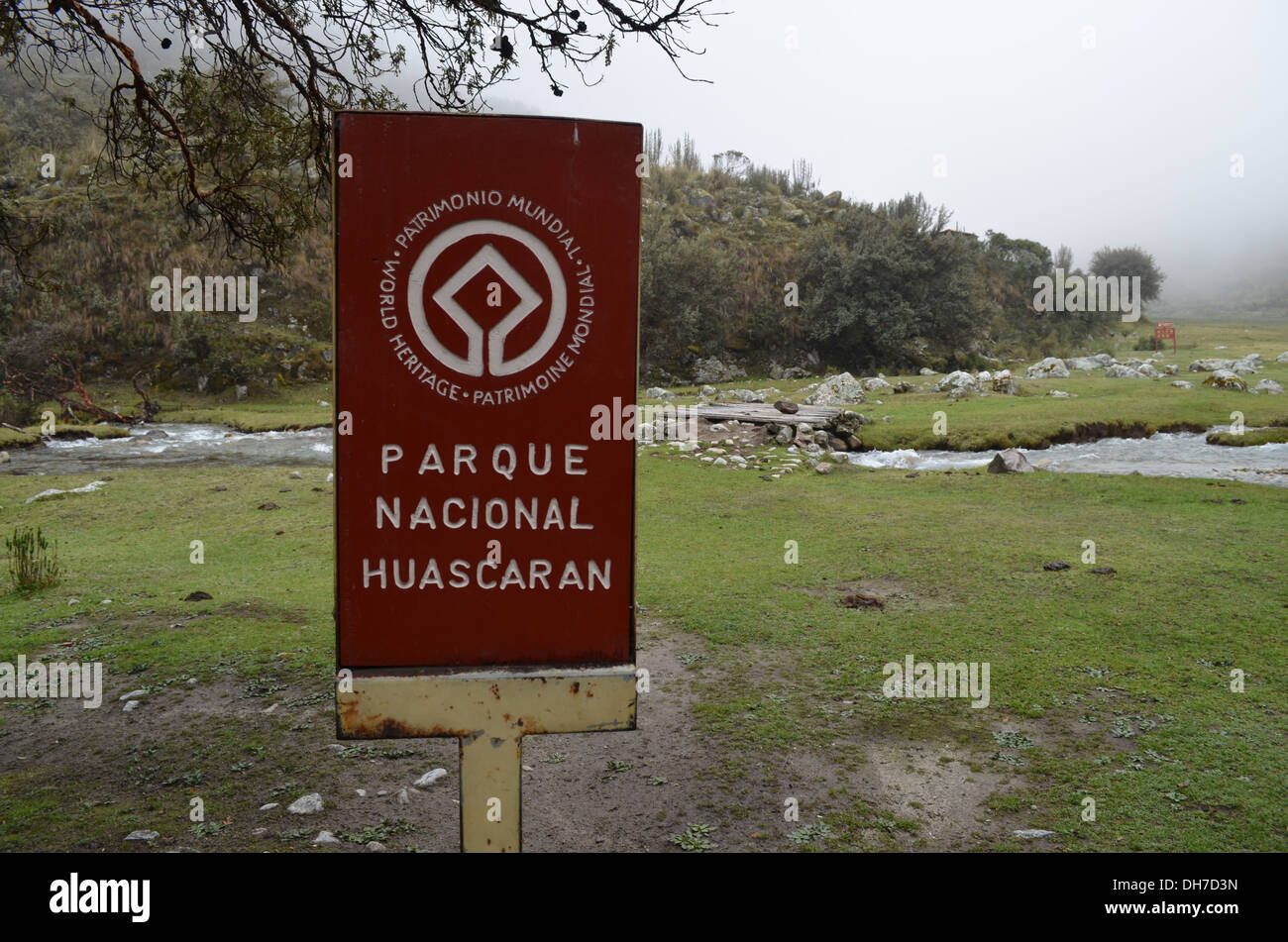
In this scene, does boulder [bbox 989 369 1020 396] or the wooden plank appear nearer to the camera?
the wooden plank

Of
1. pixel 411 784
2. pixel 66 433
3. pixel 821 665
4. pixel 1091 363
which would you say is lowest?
pixel 411 784

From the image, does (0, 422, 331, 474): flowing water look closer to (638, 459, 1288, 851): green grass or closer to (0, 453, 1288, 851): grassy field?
(0, 453, 1288, 851): grassy field

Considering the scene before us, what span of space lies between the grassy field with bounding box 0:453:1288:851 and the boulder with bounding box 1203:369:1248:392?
983 cm

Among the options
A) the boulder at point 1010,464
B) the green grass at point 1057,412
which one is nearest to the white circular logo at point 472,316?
the boulder at point 1010,464

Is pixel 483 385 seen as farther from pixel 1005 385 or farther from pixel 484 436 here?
pixel 1005 385

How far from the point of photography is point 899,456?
14.7m

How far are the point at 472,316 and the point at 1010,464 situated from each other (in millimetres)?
11843

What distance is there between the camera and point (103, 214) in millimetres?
30109

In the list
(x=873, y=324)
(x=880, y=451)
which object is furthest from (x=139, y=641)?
(x=873, y=324)

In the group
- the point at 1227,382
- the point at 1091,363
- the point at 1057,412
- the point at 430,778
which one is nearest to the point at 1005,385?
the point at 1057,412

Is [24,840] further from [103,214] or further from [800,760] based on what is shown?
[103,214]

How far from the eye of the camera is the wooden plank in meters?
15.7

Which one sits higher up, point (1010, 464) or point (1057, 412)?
point (1057, 412)

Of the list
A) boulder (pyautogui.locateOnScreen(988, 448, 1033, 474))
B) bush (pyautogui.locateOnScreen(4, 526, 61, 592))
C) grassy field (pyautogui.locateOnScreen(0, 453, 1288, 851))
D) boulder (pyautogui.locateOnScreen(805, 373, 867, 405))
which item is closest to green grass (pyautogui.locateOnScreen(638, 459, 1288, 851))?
grassy field (pyautogui.locateOnScreen(0, 453, 1288, 851))
